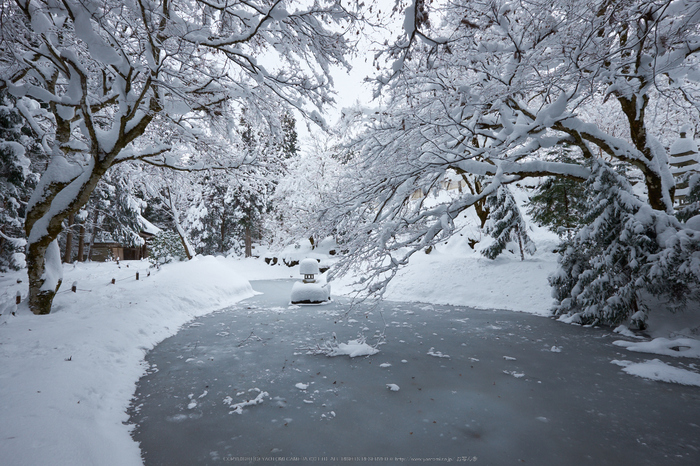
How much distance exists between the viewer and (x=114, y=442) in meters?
3.25

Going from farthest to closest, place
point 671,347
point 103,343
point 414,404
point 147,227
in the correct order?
1. point 147,227
2. point 671,347
3. point 103,343
4. point 414,404

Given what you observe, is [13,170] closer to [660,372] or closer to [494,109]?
[494,109]

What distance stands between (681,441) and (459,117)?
5.52 meters

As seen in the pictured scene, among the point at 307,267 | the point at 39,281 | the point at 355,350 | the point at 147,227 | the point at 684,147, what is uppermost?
the point at 684,147

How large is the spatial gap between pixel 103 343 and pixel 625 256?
10.8 metres

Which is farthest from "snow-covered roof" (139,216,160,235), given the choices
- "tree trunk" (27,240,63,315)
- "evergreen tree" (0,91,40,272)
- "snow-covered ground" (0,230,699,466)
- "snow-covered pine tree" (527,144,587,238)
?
"snow-covered pine tree" (527,144,587,238)

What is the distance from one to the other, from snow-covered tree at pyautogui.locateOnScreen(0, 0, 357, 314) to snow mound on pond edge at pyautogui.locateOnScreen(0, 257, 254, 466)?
1.47m

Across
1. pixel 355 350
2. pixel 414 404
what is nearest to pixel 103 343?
pixel 355 350

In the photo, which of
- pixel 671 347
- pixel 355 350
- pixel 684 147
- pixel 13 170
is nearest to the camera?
pixel 671 347

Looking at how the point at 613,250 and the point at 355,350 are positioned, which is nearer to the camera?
the point at 355,350

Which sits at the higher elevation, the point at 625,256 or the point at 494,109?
the point at 494,109

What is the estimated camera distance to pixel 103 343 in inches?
223

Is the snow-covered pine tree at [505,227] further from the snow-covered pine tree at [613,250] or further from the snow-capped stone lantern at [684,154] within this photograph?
the snow-covered pine tree at [613,250]

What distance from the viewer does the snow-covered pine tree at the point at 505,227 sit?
13586 mm
